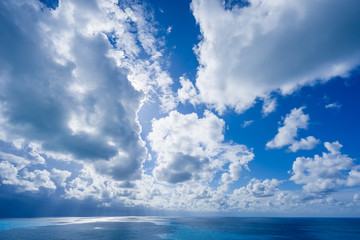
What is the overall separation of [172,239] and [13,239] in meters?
55.0

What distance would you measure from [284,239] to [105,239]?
238ft

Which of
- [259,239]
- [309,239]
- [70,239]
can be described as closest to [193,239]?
[259,239]

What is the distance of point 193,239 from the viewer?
214 feet

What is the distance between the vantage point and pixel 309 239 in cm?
7225

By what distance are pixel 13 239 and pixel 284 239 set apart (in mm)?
102851

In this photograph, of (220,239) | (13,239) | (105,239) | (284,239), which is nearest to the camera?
(13,239)

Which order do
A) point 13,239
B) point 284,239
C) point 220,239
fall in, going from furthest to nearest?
point 284,239, point 220,239, point 13,239

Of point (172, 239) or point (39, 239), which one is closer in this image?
point (39, 239)

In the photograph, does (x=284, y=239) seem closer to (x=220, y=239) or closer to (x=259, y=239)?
(x=259, y=239)

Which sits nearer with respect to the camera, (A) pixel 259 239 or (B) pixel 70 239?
(B) pixel 70 239

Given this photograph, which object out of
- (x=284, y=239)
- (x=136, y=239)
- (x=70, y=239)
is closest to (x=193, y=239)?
(x=136, y=239)

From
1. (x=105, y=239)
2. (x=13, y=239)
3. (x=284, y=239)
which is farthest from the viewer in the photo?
(x=284, y=239)

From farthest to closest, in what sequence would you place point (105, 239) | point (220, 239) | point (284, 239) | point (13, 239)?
point (284, 239) → point (220, 239) → point (105, 239) → point (13, 239)

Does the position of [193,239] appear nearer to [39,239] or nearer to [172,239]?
[172,239]
